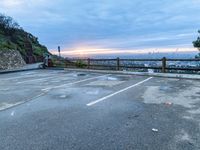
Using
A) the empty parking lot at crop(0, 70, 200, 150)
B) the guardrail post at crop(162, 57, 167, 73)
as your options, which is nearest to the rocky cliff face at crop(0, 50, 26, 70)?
the empty parking lot at crop(0, 70, 200, 150)

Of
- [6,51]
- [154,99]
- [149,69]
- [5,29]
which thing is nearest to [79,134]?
[154,99]

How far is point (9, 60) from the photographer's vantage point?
1912cm

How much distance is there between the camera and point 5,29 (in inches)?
1058

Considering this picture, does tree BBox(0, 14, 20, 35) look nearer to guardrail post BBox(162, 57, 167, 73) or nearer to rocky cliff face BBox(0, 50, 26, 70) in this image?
rocky cliff face BBox(0, 50, 26, 70)

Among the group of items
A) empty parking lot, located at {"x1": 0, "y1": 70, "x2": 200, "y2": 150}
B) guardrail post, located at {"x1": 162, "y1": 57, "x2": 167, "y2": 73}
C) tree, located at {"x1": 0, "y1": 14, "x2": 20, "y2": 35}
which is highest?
tree, located at {"x1": 0, "y1": 14, "x2": 20, "y2": 35}

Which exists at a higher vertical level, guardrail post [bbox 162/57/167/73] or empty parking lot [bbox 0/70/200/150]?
guardrail post [bbox 162/57/167/73]

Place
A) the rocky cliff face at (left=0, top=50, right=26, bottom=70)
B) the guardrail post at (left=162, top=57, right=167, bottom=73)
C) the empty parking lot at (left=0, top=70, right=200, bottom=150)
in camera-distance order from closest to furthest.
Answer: the empty parking lot at (left=0, top=70, right=200, bottom=150) → the guardrail post at (left=162, top=57, right=167, bottom=73) → the rocky cliff face at (left=0, top=50, right=26, bottom=70)

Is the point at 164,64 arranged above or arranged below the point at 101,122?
above

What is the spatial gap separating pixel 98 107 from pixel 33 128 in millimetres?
1993

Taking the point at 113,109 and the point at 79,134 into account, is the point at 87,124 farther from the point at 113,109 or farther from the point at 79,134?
the point at 113,109

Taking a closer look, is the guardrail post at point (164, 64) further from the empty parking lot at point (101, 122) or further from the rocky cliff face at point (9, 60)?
the rocky cliff face at point (9, 60)

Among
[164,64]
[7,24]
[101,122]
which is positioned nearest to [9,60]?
[7,24]

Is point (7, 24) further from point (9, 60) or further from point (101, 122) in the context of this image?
point (101, 122)

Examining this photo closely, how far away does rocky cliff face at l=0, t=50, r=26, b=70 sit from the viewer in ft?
59.9
